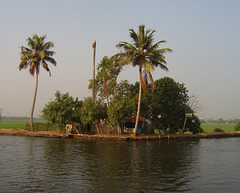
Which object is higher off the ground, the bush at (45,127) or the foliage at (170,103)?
the foliage at (170,103)

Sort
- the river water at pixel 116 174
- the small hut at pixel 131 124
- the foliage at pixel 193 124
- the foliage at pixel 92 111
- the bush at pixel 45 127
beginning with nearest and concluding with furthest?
the river water at pixel 116 174 → the foliage at pixel 92 111 → the small hut at pixel 131 124 → the bush at pixel 45 127 → the foliage at pixel 193 124

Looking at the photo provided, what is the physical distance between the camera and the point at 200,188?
12523mm

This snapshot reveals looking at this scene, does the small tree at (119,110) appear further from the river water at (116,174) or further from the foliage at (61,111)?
the river water at (116,174)

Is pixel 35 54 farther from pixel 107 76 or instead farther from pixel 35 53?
pixel 107 76

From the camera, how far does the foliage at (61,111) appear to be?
38.9 metres

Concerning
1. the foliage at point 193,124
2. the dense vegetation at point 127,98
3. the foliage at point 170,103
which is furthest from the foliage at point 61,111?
the foliage at point 193,124

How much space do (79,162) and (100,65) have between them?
28.1 m

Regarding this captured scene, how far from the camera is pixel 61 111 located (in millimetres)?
39219

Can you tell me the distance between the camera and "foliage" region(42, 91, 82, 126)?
38906 mm

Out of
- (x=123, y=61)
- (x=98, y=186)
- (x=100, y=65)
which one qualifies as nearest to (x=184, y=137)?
(x=123, y=61)

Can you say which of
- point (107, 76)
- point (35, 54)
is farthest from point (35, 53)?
point (107, 76)

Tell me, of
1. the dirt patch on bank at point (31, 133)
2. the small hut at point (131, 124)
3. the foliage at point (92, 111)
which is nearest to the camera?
the foliage at point (92, 111)

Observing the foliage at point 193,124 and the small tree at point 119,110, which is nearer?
the small tree at point 119,110

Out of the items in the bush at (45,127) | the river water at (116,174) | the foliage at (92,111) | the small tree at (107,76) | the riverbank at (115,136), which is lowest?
the river water at (116,174)
